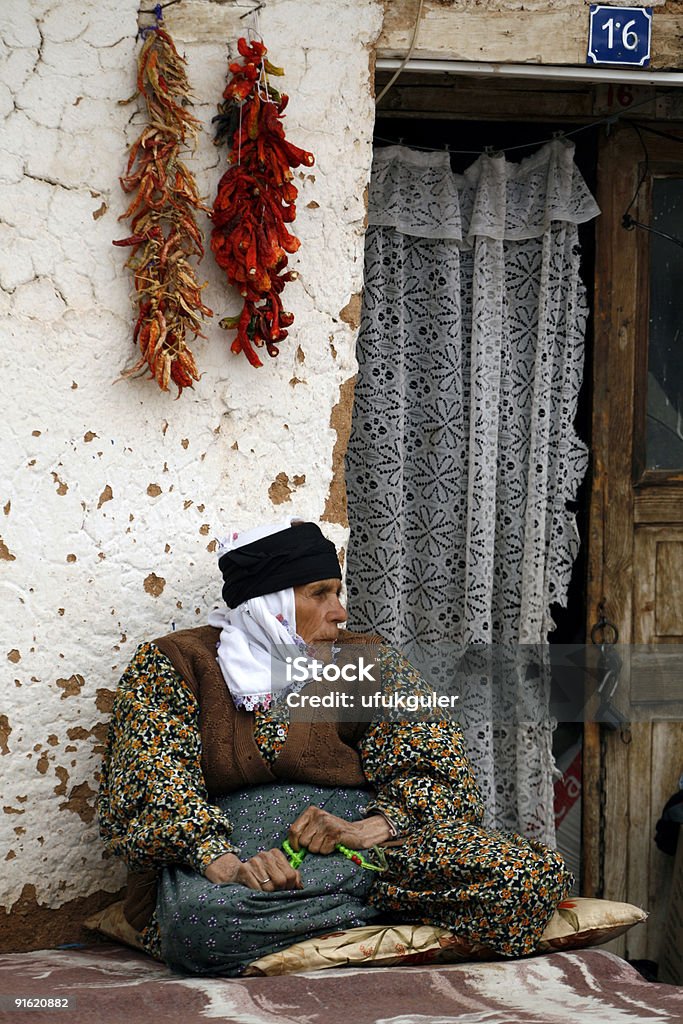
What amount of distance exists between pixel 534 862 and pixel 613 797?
135cm

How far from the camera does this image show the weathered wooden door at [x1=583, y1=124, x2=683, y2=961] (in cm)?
379

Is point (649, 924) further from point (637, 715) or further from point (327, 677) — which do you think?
point (327, 677)

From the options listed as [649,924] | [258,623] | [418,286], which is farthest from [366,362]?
[649,924]

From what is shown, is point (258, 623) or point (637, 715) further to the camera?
point (637, 715)

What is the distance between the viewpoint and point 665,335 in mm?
3855

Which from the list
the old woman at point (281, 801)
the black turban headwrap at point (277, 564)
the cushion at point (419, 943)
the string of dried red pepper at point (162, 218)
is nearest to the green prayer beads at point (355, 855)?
the old woman at point (281, 801)

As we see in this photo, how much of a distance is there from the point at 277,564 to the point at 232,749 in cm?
46

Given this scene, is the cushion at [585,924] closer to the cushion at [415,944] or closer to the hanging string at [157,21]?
the cushion at [415,944]

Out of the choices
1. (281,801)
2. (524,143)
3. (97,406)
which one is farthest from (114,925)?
(524,143)

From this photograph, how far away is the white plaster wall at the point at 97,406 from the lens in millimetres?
3012

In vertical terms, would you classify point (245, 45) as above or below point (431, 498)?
above

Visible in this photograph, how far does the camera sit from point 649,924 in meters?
3.90

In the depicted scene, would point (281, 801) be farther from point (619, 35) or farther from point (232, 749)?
point (619, 35)

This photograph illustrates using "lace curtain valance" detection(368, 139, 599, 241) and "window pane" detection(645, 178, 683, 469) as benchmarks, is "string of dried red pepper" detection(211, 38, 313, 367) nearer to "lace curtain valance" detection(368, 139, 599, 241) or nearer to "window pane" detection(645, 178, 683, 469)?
"lace curtain valance" detection(368, 139, 599, 241)
